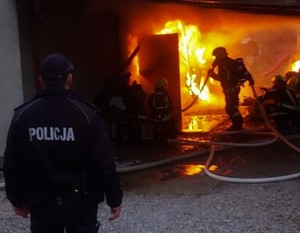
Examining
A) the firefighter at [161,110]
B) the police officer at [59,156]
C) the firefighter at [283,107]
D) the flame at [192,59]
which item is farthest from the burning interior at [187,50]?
the police officer at [59,156]

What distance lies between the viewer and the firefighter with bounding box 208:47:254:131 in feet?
31.2

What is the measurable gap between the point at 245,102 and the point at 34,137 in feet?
31.3

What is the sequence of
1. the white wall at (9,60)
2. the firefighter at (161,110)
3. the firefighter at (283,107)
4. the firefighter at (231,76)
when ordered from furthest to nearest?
the firefighter at (283,107) < the firefighter at (231,76) < the firefighter at (161,110) < the white wall at (9,60)

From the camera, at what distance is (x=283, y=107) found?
32.6 ft

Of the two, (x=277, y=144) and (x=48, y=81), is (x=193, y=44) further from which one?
(x=48, y=81)

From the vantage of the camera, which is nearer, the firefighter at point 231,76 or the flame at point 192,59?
the firefighter at point 231,76

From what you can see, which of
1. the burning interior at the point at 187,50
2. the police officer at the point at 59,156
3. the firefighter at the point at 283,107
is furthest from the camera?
the burning interior at the point at 187,50

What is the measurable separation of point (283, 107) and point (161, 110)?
2.55 m

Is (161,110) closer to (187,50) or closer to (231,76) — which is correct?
(231,76)

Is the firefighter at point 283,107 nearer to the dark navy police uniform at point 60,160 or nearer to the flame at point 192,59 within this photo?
the flame at point 192,59

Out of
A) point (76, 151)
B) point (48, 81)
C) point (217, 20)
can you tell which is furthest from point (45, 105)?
point (217, 20)

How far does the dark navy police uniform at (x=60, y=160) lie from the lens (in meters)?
2.85

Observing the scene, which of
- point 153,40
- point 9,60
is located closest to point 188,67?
point 153,40

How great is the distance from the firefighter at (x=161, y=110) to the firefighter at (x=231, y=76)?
48.2 inches
